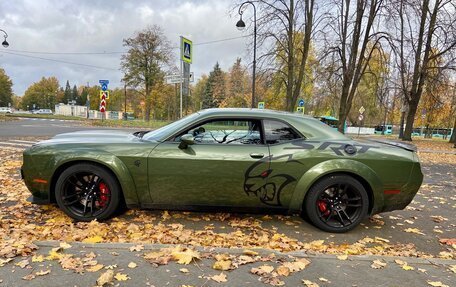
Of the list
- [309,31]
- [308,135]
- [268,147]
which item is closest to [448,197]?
[308,135]

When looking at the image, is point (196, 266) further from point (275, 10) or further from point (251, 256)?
point (275, 10)

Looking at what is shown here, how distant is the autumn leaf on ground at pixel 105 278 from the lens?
2602 millimetres

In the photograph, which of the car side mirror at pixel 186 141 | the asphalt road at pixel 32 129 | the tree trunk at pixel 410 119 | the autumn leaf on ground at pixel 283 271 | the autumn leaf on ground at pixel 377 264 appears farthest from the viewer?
the tree trunk at pixel 410 119

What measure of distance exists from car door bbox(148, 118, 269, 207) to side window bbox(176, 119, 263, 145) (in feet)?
0.39

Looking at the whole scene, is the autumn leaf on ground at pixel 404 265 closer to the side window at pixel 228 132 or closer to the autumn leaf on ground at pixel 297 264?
the autumn leaf on ground at pixel 297 264

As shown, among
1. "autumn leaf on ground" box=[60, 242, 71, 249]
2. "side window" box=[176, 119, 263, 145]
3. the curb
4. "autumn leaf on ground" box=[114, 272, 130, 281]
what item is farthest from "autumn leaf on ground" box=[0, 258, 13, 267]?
"side window" box=[176, 119, 263, 145]

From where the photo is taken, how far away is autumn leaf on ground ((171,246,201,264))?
119 inches

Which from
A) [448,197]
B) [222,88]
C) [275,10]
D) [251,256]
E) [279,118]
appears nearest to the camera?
[251,256]

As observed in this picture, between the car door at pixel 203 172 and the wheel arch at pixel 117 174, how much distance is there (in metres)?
0.24

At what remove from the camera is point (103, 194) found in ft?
13.3

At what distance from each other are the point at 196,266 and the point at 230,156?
139cm

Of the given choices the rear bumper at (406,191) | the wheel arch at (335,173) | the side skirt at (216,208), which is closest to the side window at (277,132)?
the wheel arch at (335,173)

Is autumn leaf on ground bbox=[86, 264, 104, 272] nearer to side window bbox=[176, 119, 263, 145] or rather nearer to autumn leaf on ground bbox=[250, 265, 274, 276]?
autumn leaf on ground bbox=[250, 265, 274, 276]

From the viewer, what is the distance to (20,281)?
259 cm
